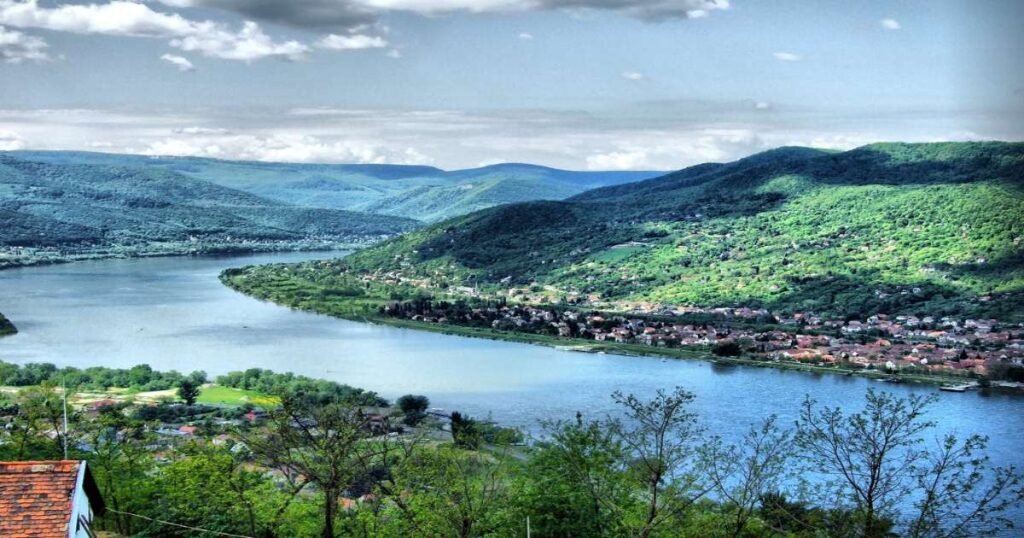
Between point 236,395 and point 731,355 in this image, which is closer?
point 236,395

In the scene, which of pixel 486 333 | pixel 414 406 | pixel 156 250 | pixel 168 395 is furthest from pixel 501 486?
pixel 156 250

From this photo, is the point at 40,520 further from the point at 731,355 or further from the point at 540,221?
the point at 540,221

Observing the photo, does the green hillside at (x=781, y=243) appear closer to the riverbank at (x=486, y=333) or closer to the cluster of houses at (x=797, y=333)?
the cluster of houses at (x=797, y=333)

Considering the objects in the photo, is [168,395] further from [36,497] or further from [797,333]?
[797,333]

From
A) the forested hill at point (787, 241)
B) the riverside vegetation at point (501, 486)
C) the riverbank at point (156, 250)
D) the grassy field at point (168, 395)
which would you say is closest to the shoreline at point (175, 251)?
the riverbank at point (156, 250)

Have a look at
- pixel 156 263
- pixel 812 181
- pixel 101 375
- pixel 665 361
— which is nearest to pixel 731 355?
pixel 665 361

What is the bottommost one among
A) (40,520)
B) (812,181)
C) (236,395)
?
(236,395)
